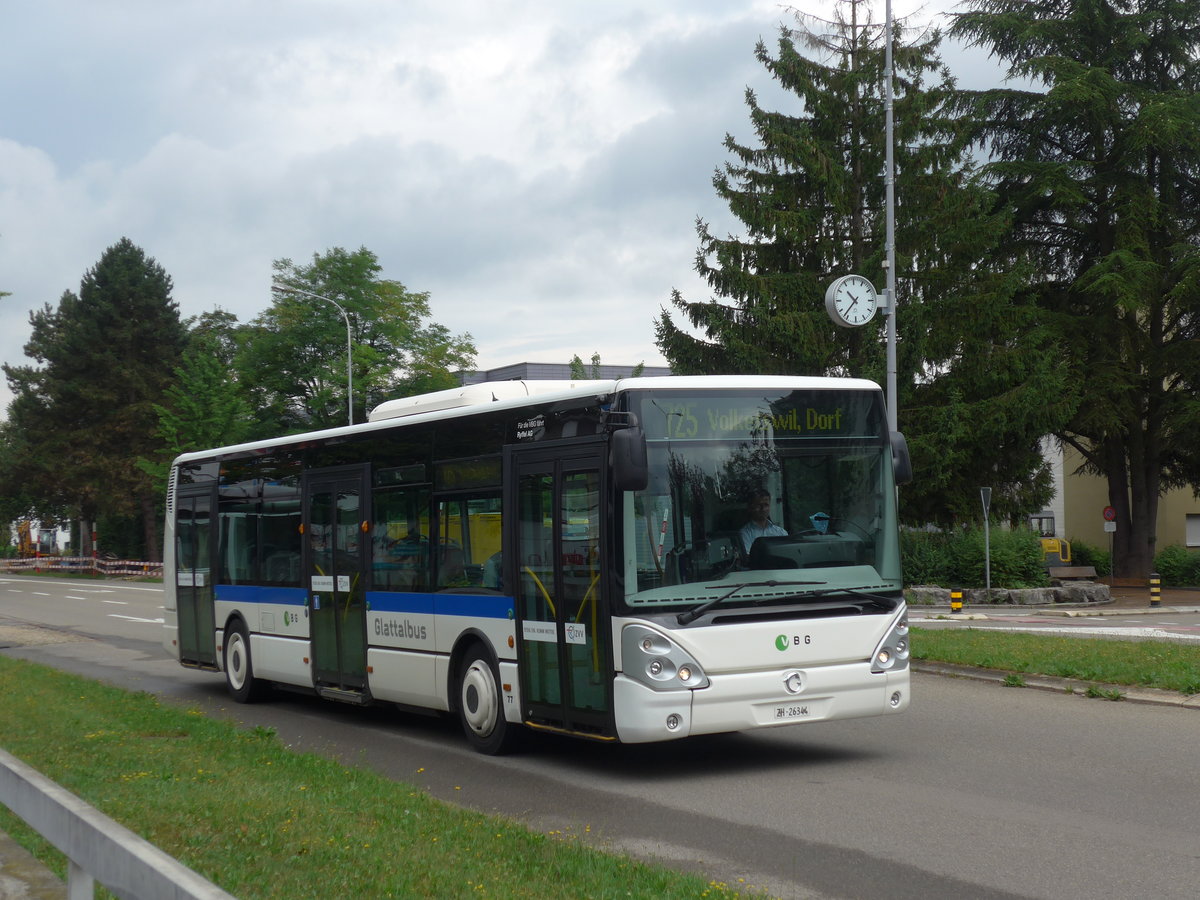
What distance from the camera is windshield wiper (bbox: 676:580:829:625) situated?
31.1 feet

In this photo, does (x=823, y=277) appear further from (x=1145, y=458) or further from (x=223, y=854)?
(x=223, y=854)

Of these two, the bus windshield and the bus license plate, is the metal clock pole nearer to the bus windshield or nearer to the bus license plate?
the bus windshield

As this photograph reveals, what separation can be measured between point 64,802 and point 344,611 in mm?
8993

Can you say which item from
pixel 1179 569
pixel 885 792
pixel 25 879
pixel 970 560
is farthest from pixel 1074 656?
pixel 1179 569

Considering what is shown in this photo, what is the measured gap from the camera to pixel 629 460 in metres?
9.19

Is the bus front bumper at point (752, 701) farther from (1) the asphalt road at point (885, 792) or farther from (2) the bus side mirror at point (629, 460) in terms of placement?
(2) the bus side mirror at point (629, 460)

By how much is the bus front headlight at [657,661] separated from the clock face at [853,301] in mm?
17370

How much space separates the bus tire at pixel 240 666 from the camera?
15.8 metres

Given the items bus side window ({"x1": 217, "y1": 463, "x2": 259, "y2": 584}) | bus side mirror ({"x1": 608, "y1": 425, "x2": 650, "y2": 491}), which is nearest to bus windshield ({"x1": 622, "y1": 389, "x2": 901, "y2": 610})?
bus side mirror ({"x1": 608, "y1": 425, "x2": 650, "y2": 491})

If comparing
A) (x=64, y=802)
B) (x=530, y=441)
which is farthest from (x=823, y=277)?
(x=64, y=802)

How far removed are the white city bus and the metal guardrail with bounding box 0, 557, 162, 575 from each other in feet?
185

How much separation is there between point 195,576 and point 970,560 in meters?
23.5

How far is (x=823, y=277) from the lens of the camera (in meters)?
37.0

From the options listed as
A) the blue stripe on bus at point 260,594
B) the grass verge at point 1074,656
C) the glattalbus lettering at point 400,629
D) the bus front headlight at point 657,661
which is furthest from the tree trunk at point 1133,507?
the bus front headlight at point 657,661
